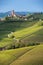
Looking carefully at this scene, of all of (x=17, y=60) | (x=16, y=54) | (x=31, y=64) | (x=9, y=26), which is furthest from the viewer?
(x=9, y=26)

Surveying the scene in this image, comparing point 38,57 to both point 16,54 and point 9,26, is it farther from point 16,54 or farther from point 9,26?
point 9,26

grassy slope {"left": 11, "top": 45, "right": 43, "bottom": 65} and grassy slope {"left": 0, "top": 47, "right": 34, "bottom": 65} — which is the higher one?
grassy slope {"left": 11, "top": 45, "right": 43, "bottom": 65}

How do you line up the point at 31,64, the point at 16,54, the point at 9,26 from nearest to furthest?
the point at 31,64, the point at 16,54, the point at 9,26

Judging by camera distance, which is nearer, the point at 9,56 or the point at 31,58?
the point at 31,58

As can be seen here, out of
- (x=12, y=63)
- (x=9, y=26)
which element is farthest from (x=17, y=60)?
(x=9, y=26)

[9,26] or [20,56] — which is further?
[9,26]

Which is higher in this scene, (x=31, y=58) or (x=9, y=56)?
(x=31, y=58)

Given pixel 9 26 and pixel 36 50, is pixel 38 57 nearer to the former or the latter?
pixel 36 50

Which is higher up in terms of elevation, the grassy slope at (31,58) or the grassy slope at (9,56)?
the grassy slope at (31,58)

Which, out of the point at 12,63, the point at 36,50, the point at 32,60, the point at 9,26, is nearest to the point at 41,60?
the point at 32,60

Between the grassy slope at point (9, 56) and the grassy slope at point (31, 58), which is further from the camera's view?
the grassy slope at point (9, 56)
